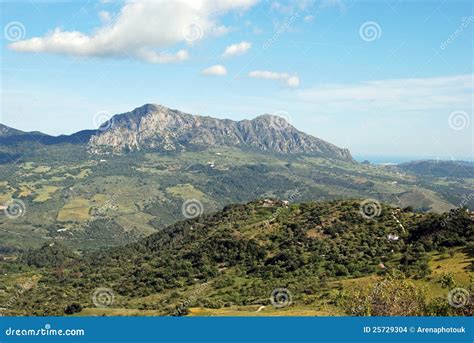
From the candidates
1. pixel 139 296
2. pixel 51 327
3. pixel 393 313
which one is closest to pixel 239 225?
pixel 139 296

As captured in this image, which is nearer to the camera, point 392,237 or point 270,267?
point 270,267

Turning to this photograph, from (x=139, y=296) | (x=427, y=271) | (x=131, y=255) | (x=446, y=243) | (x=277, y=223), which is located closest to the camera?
(x=427, y=271)

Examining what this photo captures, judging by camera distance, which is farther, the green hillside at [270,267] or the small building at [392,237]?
the small building at [392,237]

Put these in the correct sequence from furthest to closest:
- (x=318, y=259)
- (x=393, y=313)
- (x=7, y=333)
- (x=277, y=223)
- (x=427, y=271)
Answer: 1. (x=277, y=223)
2. (x=318, y=259)
3. (x=427, y=271)
4. (x=393, y=313)
5. (x=7, y=333)

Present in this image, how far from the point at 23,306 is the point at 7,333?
103996 mm

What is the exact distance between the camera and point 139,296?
11275 centimetres

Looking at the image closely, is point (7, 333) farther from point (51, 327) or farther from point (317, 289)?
point (317, 289)

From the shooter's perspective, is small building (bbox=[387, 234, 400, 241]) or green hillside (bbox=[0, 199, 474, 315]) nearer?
green hillside (bbox=[0, 199, 474, 315])

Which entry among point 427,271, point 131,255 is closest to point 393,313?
point 427,271

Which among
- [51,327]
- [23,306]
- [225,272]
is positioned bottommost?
[23,306]

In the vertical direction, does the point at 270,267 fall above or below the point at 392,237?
below

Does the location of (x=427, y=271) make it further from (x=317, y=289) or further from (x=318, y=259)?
(x=318, y=259)

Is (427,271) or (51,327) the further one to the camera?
(427,271)

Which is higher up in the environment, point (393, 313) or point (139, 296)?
point (393, 313)
